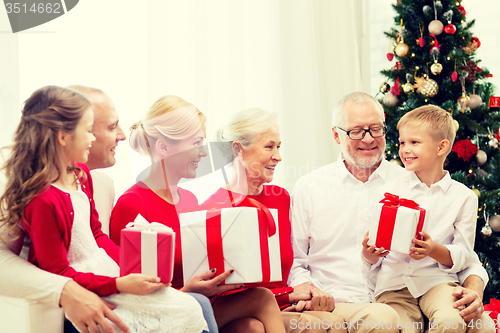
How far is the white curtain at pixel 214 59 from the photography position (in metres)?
2.31

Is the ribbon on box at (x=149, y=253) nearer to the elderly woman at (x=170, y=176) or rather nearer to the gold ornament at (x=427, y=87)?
the elderly woman at (x=170, y=176)

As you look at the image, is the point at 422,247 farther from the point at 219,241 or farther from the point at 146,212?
the point at 146,212

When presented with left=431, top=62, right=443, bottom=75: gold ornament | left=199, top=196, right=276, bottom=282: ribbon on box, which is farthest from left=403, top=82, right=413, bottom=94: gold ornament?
left=199, top=196, right=276, bottom=282: ribbon on box

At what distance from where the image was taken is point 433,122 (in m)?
2.19

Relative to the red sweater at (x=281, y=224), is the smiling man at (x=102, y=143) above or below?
above

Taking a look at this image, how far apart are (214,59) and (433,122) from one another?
1425 millimetres

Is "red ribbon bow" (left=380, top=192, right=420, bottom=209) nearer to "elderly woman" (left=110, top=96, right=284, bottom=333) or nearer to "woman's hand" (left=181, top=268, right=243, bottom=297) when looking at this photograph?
"elderly woman" (left=110, top=96, right=284, bottom=333)

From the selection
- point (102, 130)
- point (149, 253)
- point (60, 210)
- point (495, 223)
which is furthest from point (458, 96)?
point (60, 210)

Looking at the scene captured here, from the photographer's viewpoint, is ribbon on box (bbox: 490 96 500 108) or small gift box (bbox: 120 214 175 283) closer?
small gift box (bbox: 120 214 175 283)

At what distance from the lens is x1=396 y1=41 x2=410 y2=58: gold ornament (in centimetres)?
311

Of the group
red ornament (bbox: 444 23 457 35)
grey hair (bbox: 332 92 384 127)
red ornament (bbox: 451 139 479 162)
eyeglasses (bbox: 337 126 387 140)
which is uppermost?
red ornament (bbox: 444 23 457 35)

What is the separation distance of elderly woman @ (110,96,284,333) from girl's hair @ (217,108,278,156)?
238 mm

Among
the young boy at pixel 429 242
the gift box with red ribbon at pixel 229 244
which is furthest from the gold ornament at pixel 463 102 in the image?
the gift box with red ribbon at pixel 229 244

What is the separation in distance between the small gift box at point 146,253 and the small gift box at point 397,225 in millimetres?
884
